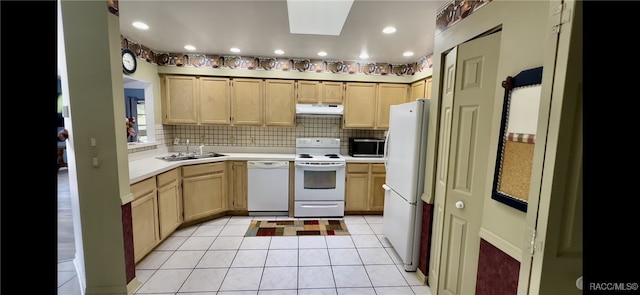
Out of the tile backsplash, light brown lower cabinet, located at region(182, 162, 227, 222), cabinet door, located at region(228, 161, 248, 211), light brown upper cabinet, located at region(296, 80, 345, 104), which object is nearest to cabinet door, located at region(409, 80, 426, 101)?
the tile backsplash

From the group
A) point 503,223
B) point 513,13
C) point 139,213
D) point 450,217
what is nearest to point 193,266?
point 139,213

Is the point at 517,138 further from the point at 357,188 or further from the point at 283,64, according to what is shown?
the point at 283,64

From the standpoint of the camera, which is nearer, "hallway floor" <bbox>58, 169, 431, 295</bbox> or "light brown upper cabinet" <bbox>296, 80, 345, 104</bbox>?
"hallway floor" <bbox>58, 169, 431, 295</bbox>

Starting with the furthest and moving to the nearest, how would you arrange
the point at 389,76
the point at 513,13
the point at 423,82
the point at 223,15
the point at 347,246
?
the point at 389,76, the point at 423,82, the point at 347,246, the point at 223,15, the point at 513,13

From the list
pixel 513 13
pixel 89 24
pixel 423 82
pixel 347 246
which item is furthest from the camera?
pixel 423 82

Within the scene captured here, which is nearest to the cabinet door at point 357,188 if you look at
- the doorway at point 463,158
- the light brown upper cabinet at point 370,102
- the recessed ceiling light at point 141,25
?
the light brown upper cabinet at point 370,102

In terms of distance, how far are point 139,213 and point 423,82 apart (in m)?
3.70

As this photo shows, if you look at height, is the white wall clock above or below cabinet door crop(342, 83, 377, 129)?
above

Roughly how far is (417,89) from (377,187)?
5.23 ft

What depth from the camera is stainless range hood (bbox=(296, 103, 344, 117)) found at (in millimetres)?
3760

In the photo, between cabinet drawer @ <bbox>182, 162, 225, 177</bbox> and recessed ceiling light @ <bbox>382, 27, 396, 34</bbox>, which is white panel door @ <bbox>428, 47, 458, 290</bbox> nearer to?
recessed ceiling light @ <bbox>382, 27, 396, 34</bbox>

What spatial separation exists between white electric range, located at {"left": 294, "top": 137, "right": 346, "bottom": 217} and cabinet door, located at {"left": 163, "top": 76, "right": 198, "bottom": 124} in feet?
5.58

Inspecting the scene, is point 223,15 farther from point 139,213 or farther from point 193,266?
point 193,266
